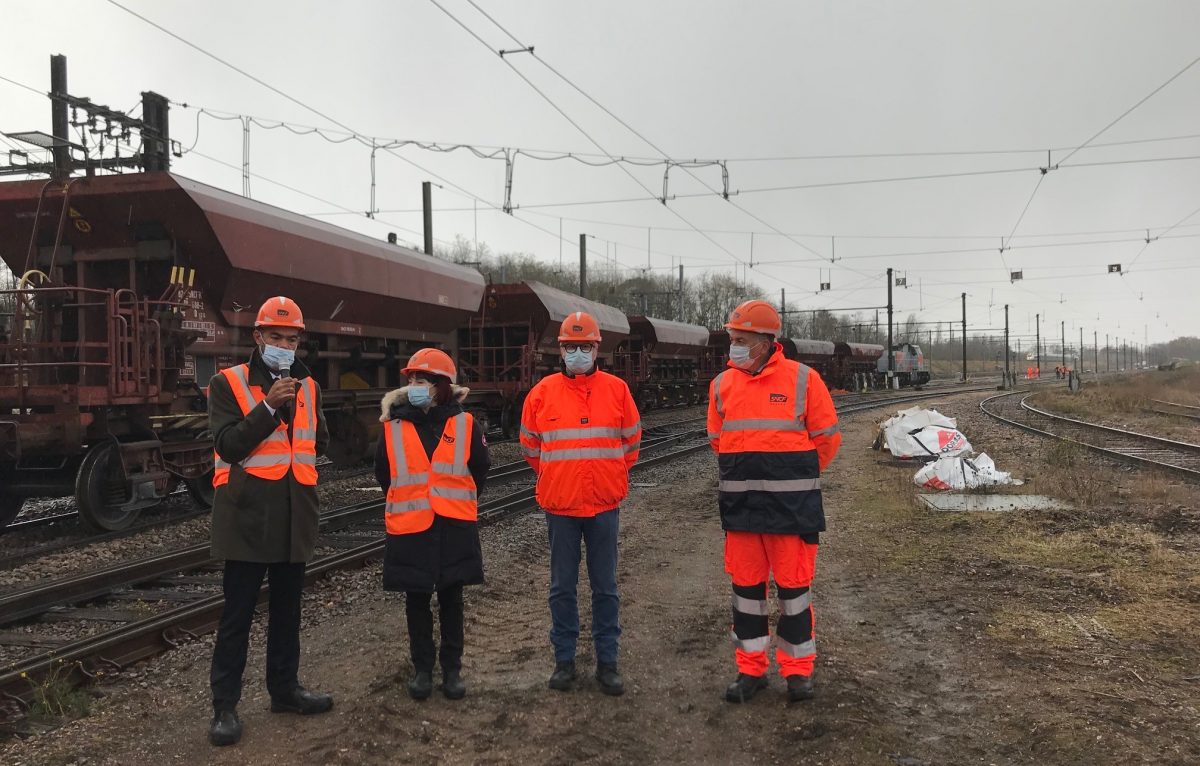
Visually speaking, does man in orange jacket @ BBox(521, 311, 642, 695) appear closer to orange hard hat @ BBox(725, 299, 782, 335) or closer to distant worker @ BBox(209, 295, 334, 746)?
orange hard hat @ BBox(725, 299, 782, 335)

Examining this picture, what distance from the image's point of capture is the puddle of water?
8.43m

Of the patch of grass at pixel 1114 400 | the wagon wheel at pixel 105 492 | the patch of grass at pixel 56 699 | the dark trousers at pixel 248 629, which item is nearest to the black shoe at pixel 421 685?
the dark trousers at pixel 248 629

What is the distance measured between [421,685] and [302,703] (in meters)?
0.55

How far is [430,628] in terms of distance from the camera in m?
3.94

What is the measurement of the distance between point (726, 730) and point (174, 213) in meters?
8.02

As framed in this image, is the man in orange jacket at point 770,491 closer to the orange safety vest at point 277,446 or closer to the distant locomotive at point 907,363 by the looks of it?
the orange safety vest at point 277,446

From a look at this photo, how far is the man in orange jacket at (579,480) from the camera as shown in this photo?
4.03m

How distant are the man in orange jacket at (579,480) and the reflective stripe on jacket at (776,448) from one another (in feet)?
1.79

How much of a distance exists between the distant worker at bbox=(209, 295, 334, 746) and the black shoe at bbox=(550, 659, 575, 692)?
1.09 m

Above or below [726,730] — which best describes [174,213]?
above

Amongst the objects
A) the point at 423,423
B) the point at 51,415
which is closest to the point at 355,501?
the point at 51,415

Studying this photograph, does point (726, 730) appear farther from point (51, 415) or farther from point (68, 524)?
point (68, 524)

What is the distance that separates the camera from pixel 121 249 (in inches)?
350

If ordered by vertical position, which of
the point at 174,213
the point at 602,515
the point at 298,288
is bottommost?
the point at 602,515
